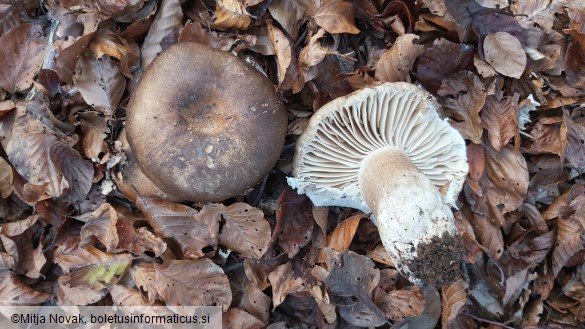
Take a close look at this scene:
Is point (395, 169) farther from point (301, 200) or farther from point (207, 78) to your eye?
point (207, 78)

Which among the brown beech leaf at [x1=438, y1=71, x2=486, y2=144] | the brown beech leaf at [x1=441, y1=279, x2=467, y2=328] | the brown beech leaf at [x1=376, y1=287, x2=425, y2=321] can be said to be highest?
the brown beech leaf at [x1=438, y1=71, x2=486, y2=144]

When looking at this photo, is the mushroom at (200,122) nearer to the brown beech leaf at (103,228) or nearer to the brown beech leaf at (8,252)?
the brown beech leaf at (103,228)

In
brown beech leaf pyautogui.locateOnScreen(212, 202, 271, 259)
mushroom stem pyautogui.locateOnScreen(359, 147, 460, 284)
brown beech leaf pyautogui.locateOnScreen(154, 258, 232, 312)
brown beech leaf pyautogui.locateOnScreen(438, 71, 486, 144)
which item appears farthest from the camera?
brown beech leaf pyautogui.locateOnScreen(438, 71, 486, 144)

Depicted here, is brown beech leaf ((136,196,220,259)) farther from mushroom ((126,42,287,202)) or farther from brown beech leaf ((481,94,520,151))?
brown beech leaf ((481,94,520,151))

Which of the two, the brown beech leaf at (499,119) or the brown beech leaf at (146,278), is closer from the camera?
the brown beech leaf at (146,278)

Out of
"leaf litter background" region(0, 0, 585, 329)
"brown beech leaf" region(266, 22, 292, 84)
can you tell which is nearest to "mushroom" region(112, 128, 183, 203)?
"leaf litter background" region(0, 0, 585, 329)

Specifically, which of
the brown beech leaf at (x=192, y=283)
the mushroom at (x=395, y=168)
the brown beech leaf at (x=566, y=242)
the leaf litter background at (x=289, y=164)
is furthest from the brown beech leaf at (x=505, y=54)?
the brown beech leaf at (x=192, y=283)
